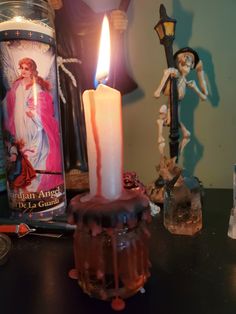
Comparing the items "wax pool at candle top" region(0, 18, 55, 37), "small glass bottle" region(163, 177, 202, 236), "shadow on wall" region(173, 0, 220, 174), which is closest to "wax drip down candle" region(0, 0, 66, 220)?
"wax pool at candle top" region(0, 18, 55, 37)

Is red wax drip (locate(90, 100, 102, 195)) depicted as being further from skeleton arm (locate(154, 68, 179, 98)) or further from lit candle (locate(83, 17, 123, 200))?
skeleton arm (locate(154, 68, 179, 98))

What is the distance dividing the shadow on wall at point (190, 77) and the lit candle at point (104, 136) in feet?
1.22

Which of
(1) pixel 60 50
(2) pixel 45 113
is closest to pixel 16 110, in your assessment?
(2) pixel 45 113

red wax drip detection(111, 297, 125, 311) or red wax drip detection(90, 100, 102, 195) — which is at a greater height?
red wax drip detection(90, 100, 102, 195)

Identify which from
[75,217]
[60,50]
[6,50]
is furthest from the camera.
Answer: [60,50]

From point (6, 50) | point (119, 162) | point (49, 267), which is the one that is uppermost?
point (6, 50)

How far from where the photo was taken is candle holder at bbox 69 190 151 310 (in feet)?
0.78

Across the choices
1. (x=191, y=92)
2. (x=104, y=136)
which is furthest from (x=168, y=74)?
(x=104, y=136)

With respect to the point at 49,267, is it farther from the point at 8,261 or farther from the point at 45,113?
the point at 45,113

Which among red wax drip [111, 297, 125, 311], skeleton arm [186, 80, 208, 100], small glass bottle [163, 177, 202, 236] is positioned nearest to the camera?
red wax drip [111, 297, 125, 311]

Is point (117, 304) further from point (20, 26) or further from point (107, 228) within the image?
point (20, 26)

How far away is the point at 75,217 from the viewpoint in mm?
241

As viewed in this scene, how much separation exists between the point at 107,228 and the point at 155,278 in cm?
9

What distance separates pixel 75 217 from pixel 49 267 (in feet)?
0.35
